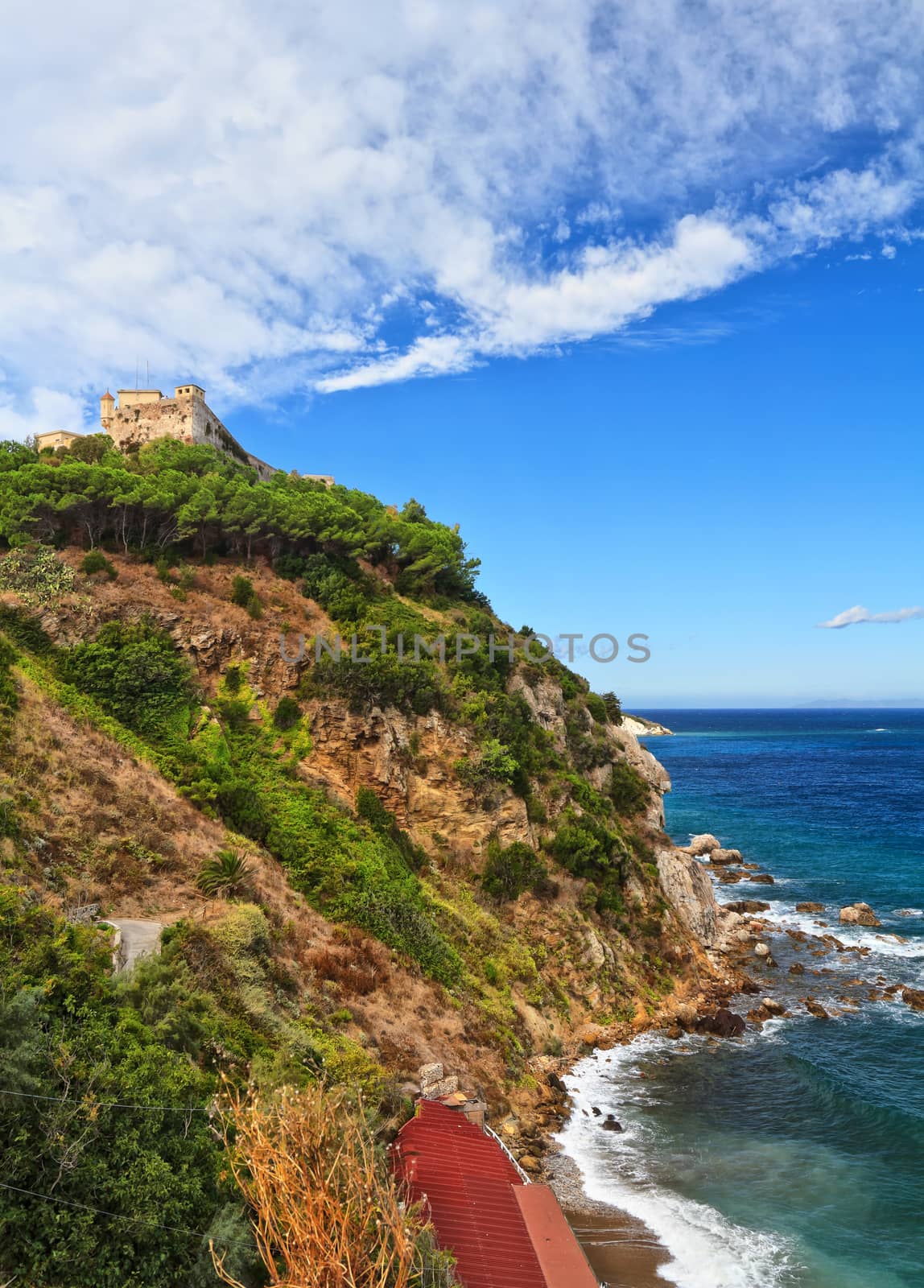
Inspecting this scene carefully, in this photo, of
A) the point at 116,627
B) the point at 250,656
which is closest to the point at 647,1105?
the point at 250,656

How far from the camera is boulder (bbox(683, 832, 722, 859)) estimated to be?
52438 mm

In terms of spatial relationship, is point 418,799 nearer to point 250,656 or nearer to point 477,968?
point 477,968

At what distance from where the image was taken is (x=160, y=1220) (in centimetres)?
875

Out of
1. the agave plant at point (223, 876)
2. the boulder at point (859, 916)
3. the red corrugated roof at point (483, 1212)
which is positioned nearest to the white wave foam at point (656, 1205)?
the red corrugated roof at point (483, 1212)

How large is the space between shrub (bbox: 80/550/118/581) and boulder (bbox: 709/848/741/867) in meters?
42.5

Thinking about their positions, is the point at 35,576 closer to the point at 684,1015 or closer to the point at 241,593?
the point at 241,593

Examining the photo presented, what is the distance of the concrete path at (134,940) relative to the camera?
43.7ft

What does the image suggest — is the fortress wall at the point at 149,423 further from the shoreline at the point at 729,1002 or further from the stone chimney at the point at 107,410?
the shoreline at the point at 729,1002

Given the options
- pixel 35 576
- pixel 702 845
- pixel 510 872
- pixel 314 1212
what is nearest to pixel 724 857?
pixel 702 845

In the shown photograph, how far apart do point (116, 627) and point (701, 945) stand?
90.0ft

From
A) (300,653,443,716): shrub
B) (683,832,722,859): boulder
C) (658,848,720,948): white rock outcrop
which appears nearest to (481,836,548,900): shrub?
(300,653,443,716): shrub

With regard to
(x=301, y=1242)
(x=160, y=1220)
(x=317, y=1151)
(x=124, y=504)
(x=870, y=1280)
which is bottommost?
(x=870, y=1280)

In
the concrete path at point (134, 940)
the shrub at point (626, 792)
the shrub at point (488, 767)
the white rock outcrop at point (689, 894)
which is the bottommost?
the white rock outcrop at point (689, 894)

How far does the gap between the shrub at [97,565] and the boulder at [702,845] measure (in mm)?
42245
